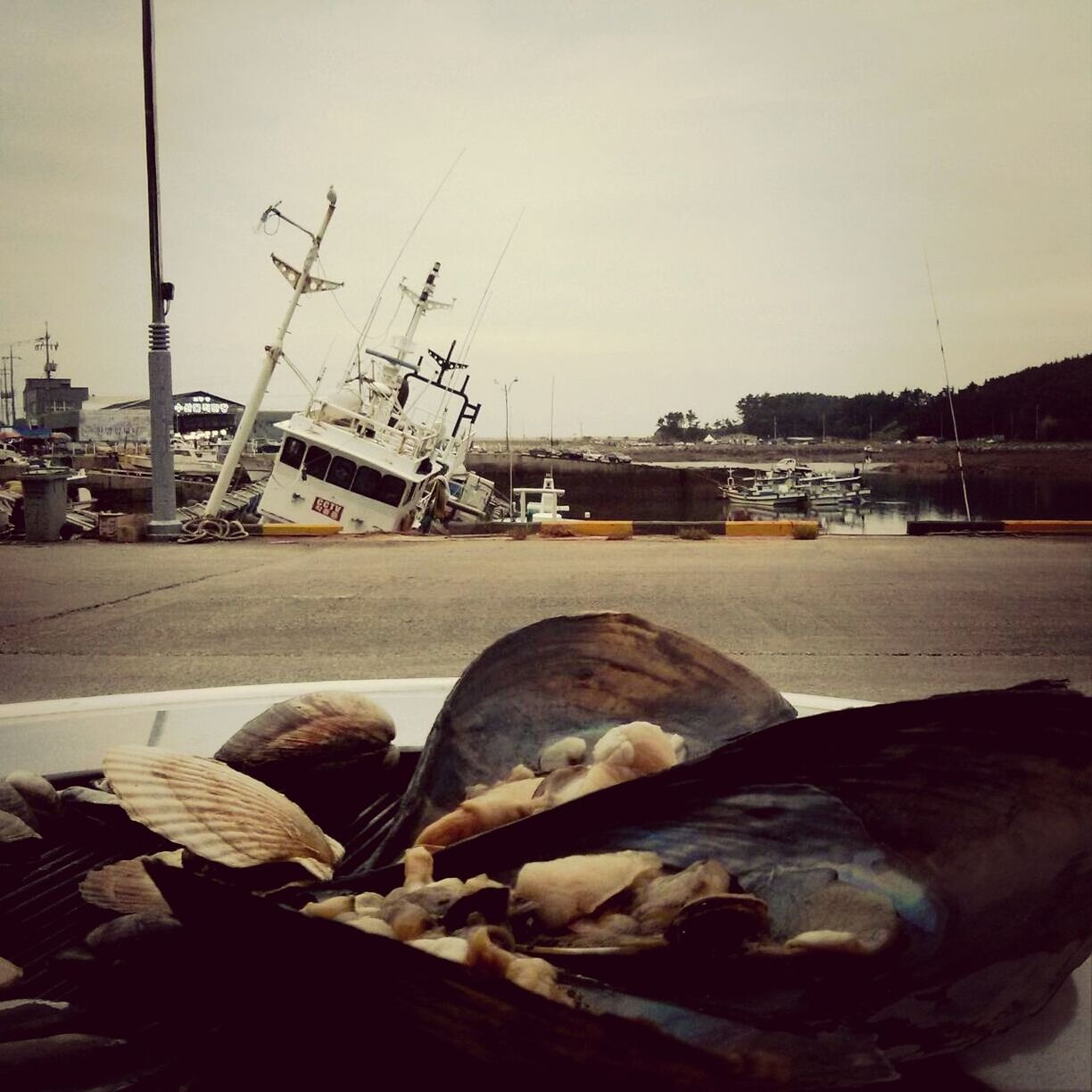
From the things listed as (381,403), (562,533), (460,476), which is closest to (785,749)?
(562,533)

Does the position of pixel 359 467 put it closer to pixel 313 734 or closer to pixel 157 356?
pixel 157 356

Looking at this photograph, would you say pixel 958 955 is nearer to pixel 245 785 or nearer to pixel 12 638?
pixel 245 785

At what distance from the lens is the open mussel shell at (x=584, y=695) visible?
1070 mm

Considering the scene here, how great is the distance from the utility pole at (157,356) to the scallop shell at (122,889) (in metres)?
10.3

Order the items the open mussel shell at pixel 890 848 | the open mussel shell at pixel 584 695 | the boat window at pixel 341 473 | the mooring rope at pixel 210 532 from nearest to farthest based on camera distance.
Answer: the open mussel shell at pixel 890 848 < the open mussel shell at pixel 584 695 < the mooring rope at pixel 210 532 < the boat window at pixel 341 473

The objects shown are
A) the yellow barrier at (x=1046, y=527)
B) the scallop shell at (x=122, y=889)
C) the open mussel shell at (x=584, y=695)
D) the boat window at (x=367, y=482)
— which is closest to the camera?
the scallop shell at (x=122, y=889)

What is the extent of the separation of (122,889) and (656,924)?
48cm

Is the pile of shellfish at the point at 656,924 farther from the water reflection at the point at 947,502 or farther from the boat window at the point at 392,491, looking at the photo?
the water reflection at the point at 947,502

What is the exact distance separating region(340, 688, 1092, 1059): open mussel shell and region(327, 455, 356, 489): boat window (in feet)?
51.7

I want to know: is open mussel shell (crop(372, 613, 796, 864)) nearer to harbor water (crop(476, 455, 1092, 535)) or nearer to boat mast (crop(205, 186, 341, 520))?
boat mast (crop(205, 186, 341, 520))

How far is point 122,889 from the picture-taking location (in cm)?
93

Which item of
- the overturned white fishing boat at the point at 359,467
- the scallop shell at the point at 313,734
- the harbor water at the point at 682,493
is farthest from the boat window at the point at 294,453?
the harbor water at the point at 682,493

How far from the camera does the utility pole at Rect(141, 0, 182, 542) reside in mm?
10672

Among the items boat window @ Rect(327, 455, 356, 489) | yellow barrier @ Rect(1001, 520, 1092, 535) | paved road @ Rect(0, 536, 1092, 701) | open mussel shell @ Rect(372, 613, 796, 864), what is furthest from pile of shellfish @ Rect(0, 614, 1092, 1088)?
boat window @ Rect(327, 455, 356, 489)
